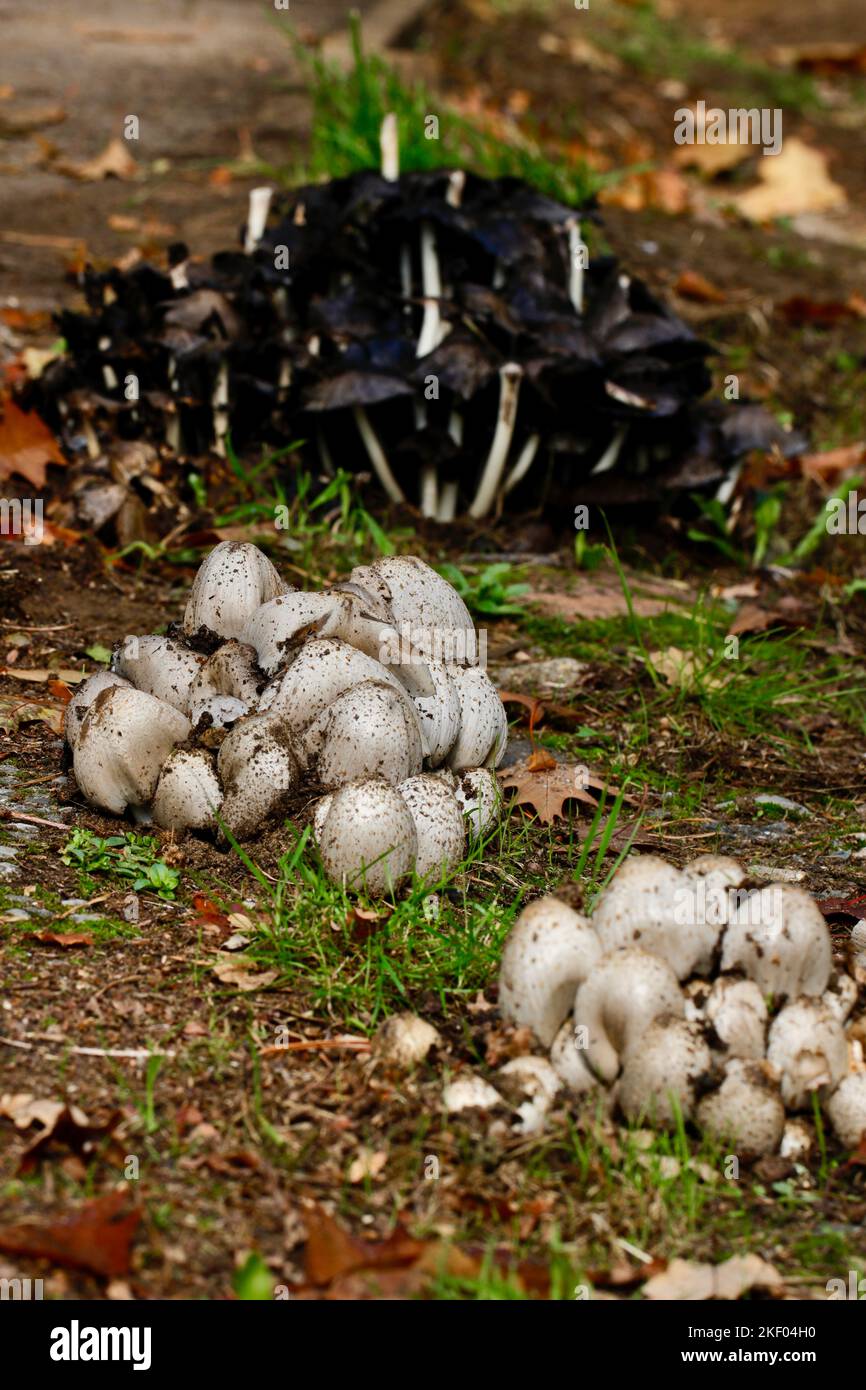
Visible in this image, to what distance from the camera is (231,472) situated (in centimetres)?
540

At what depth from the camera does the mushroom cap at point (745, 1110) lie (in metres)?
2.62

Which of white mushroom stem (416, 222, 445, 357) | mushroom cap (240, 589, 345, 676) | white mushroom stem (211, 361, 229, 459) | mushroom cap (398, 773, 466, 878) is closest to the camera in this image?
mushroom cap (398, 773, 466, 878)

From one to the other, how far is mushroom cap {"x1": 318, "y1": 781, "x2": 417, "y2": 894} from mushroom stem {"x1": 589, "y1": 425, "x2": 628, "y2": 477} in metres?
2.58

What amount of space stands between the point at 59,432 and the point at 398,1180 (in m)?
3.49

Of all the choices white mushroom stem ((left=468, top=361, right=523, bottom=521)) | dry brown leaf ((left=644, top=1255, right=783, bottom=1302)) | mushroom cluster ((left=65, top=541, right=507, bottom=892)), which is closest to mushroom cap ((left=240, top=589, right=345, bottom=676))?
mushroom cluster ((left=65, top=541, right=507, bottom=892))

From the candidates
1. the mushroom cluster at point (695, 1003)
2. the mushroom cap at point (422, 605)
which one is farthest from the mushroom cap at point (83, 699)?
the mushroom cluster at point (695, 1003)

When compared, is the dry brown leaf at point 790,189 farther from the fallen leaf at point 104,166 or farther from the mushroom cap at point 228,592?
the mushroom cap at point 228,592

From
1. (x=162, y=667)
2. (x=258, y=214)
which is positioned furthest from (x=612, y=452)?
(x=162, y=667)

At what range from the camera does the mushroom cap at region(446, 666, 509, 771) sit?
3605 mm

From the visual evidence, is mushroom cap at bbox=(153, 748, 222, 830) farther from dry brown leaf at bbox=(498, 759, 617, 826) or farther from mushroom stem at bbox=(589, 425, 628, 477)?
mushroom stem at bbox=(589, 425, 628, 477)

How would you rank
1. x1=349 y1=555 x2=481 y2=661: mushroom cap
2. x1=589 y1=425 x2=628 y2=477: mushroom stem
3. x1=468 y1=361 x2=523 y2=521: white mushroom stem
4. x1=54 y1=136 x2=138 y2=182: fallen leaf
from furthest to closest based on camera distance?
1. x1=54 y1=136 x2=138 y2=182: fallen leaf
2. x1=589 y1=425 x2=628 y2=477: mushroom stem
3. x1=468 y1=361 x2=523 y2=521: white mushroom stem
4. x1=349 y1=555 x2=481 y2=661: mushroom cap

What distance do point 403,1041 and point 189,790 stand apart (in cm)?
82
